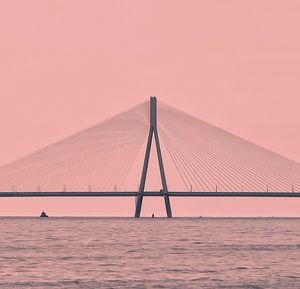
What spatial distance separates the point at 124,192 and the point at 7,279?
8360 cm

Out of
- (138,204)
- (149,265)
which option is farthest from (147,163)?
(149,265)

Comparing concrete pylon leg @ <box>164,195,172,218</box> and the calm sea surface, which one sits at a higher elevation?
concrete pylon leg @ <box>164,195,172,218</box>

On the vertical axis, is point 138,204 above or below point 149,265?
above

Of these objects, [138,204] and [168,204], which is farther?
[168,204]

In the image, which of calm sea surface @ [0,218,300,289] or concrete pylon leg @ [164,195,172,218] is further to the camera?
concrete pylon leg @ [164,195,172,218]

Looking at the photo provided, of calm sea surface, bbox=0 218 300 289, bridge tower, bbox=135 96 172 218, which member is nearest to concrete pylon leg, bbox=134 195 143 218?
bridge tower, bbox=135 96 172 218

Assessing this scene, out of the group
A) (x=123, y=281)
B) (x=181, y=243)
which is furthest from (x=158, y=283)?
(x=181, y=243)

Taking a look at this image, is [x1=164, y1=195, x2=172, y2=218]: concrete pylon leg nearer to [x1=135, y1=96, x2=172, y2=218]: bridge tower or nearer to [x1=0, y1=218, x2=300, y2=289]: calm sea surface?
[x1=135, y1=96, x2=172, y2=218]: bridge tower

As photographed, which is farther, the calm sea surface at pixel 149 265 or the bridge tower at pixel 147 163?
the bridge tower at pixel 147 163

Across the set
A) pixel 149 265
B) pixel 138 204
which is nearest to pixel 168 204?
pixel 138 204

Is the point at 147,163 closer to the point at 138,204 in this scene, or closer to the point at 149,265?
the point at 138,204

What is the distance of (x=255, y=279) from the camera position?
148ft

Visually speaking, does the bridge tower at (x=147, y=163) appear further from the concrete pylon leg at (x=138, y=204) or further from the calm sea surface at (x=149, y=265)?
the calm sea surface at (x=149, y=265)

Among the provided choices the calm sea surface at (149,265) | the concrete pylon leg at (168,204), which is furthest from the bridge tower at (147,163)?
the calm sea surface at (149,265)
